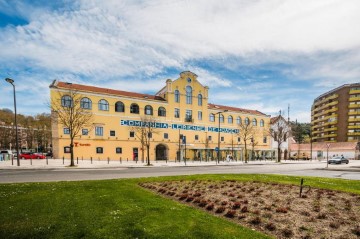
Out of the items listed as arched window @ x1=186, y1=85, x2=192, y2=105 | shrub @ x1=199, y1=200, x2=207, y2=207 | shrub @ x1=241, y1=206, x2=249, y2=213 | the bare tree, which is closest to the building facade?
arched window @ x1=186, y1=85, x2=192, y2=105

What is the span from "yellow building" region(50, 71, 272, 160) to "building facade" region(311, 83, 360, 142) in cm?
4480

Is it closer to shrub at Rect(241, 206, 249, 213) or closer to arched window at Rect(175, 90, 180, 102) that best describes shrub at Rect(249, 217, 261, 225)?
shrub at Rect(241, 206, 249, 213)

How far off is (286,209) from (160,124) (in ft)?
131

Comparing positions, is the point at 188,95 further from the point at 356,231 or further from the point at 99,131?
the point at 356,231

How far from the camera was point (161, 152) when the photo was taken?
156 ft

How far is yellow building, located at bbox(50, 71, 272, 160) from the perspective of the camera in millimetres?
38672

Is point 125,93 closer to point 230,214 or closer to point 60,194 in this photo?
point 60,194

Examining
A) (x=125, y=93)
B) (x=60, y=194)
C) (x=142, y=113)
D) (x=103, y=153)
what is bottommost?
(x=103, y=153)

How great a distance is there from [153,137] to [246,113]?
2797 cm

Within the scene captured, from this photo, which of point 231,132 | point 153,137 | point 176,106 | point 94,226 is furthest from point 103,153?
point 94,226

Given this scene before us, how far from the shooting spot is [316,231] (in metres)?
5.53

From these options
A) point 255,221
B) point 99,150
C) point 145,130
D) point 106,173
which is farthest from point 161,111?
point 255,221

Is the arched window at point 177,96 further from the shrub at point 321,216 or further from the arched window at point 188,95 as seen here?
the shrub at point 321,216

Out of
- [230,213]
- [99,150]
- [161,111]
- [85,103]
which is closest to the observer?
[230,213]
